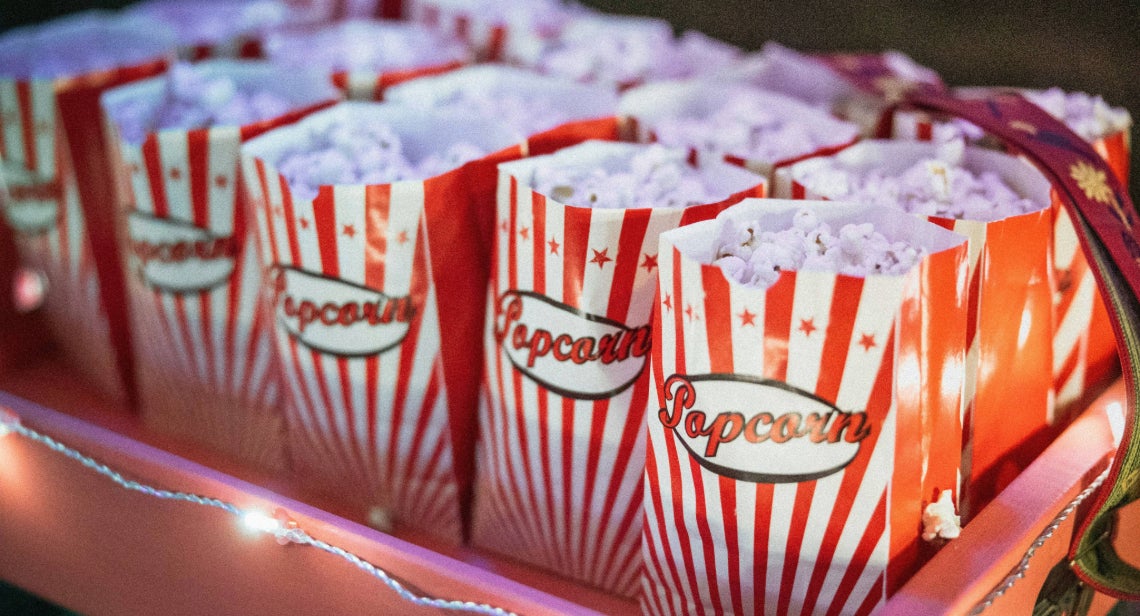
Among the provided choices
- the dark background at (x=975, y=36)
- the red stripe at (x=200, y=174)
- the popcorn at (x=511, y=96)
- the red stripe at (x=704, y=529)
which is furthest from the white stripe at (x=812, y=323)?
the red stripe at (x=200, y=174)

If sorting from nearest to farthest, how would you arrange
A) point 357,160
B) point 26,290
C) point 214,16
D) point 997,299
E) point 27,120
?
point 997,299 → point 357,160 → point 27,120 → point 26,290 → point 214,16

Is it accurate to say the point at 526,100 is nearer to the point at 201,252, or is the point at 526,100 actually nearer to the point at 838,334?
the point at 201,252

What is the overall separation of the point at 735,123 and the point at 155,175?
933 mm

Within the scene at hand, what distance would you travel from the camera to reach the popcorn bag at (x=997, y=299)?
1.02m

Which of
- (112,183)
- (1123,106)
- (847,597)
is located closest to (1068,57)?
(1123,106)

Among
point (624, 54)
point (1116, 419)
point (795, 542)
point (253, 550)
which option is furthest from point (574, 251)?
point (624, 54)

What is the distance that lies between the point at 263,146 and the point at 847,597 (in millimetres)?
991

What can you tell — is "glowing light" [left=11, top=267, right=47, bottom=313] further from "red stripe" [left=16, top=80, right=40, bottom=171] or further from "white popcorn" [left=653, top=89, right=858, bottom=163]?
"white popcorn" [left=653, top=89, right=858, bottom=163]

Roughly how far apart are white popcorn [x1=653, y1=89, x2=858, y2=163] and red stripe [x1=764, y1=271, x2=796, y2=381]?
0.49 meters

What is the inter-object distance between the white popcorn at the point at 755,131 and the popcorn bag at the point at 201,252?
617mm

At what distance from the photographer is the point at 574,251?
3.48 ft

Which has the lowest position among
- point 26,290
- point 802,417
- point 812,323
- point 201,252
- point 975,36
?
point 26,290

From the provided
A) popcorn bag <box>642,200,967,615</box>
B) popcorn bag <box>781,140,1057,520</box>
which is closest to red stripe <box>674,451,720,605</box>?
popcorn bag <box>642,200,967,615</box>

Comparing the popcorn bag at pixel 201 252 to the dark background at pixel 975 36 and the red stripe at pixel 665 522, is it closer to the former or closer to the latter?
the dark background at pixel 975 36
